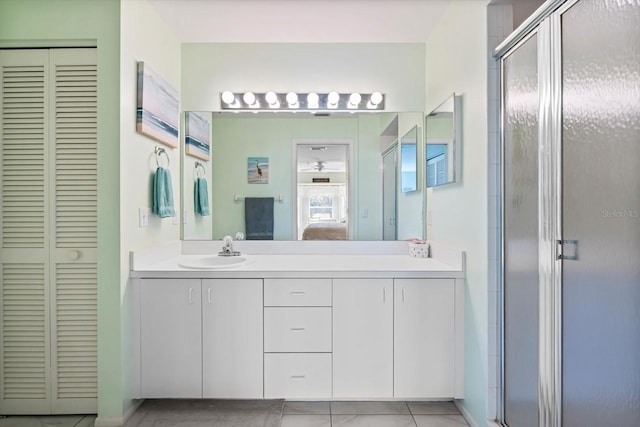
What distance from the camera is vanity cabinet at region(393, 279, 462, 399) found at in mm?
2152

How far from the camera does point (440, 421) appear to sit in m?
2.09

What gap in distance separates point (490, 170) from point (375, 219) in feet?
3.54

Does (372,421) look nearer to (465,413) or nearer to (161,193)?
(465,413)

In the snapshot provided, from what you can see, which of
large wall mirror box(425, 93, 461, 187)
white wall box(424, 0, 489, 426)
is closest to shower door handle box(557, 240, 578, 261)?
white wall box(424, 0, 489, 426)

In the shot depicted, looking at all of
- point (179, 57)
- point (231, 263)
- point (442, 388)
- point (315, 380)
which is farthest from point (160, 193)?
point (442, 388)

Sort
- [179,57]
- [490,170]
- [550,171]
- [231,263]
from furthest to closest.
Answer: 1. [179,57]
2. [231,263]
3. [490,170]
4. [550,171]

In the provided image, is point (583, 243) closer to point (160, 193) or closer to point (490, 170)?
point (490, 170)

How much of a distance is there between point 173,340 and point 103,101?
1338mm

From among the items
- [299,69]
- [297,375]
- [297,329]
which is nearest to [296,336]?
[297,329]

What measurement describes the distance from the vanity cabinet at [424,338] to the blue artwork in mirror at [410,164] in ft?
2.75

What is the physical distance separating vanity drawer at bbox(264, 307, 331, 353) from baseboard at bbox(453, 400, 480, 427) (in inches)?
32.0

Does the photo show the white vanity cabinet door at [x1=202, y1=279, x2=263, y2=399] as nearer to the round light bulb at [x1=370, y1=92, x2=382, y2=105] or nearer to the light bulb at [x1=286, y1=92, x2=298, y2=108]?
the light bulb at [x1=286, y1=92, x2=298, y2=108]

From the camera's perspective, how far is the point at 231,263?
8.26ft

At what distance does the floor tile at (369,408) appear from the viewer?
2.16 meters
